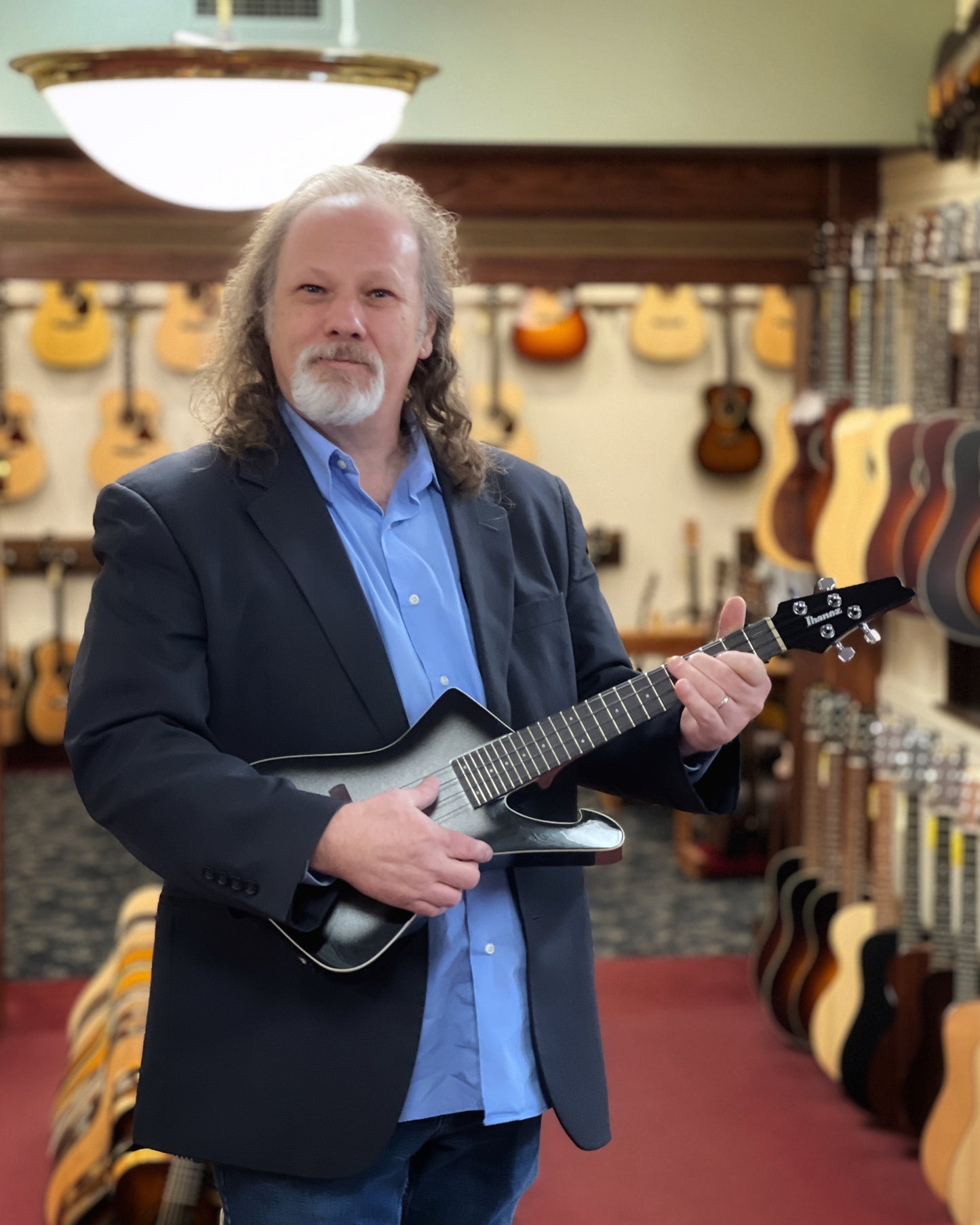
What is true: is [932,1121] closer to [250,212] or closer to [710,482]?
[250,212]

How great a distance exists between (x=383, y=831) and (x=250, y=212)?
2.72 metres

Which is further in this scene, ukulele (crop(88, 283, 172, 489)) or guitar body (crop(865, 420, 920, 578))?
ukulele (crop(88, 283, 172, 489))

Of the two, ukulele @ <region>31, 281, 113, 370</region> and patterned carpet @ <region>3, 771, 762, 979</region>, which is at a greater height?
ukulele @ <region>31, 281, 113, 370</region>

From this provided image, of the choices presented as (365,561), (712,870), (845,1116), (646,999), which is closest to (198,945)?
(365,561)

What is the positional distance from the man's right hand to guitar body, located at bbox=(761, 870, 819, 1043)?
103 inches

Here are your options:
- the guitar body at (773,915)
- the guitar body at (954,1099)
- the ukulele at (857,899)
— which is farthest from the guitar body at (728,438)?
the guitar body at (954,1099)

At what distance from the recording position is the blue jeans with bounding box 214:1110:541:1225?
59.1 inches

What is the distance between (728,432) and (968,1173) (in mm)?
4598

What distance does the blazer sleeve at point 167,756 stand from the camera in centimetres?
138

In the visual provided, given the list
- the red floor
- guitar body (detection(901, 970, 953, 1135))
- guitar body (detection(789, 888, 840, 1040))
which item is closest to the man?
the red floor

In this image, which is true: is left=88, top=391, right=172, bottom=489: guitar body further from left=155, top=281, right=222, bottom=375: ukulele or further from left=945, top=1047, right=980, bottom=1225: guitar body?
left=945, top=1047, right=980, bottom=1225: guitar body

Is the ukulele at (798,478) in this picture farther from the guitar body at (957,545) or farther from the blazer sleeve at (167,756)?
the blazer sleeve at (167,756)

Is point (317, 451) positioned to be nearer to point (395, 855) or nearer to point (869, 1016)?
point (395, 855)

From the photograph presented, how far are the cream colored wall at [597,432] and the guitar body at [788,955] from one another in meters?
3.43
